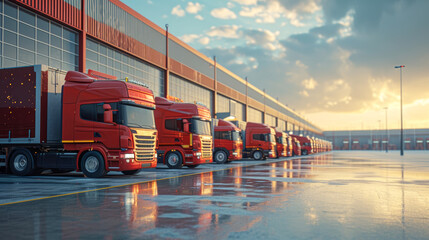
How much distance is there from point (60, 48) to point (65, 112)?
36.0 ft

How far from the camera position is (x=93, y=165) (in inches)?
615

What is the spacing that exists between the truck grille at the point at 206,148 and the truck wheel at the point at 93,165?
7984mm

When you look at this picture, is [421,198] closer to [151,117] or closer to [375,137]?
[151,117]

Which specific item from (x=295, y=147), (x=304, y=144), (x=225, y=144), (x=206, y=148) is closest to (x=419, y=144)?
(x=304, y=144)

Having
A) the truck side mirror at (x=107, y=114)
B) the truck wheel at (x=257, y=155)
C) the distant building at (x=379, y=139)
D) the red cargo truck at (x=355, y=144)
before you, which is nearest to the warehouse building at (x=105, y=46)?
the truck side mirror at (x=107, y=114)

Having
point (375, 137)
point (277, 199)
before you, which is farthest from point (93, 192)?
point (375, 137)

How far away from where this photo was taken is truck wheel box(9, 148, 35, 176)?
16.4m

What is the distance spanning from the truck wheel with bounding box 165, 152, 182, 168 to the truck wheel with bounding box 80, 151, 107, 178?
681 centimetres

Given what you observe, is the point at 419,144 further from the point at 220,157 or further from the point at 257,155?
the point at 220,157

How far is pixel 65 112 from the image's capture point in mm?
15688

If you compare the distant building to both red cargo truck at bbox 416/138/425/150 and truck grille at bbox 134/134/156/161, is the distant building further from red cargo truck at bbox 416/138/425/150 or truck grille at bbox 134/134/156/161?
truck grille at bbox 134/134/156/161

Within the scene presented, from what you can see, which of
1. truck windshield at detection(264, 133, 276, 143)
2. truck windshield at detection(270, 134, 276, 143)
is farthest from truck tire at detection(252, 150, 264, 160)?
truck windshield at detection(270, 134, 276, 143)

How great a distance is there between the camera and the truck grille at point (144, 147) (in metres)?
15.6

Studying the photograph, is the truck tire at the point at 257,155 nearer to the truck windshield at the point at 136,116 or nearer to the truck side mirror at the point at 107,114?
the truck windshield at the point at 136,116
